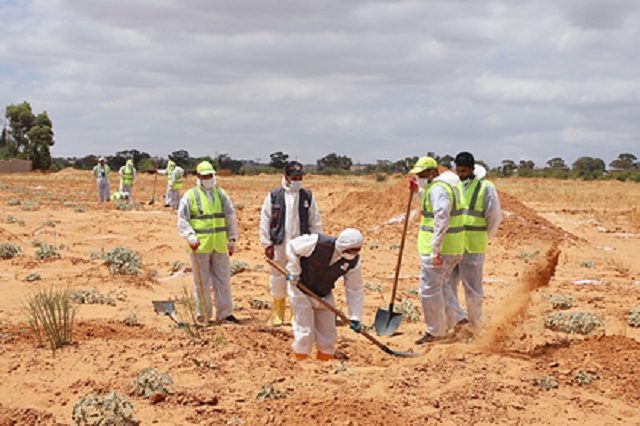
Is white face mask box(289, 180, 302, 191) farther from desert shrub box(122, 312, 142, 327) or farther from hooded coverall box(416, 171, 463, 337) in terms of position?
desert shrub box(122, 312, 142, 327)

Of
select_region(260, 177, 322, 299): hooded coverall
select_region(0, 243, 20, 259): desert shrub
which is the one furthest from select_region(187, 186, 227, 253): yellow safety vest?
select_region(0, 243, 20, 259): desert shrub

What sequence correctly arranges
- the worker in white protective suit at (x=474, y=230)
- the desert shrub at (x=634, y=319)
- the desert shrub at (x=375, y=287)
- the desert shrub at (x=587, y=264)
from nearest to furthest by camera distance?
1. the worker in white protective suit at (x=474, y=230)
2. the desert shrub at (x=634, y=319)
3. the desert shrub at (x=375, y=287)
4. the desert shrub at (x=587, y=264)

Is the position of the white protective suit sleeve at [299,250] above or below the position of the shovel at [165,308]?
above

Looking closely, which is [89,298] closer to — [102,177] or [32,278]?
[32,278]

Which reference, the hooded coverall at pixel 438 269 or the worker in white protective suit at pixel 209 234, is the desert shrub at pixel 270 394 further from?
the worker in white protective suit at pixel 209 234

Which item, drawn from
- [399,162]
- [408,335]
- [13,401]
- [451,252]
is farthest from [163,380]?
[399,162]

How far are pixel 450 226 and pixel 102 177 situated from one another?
21142 mm

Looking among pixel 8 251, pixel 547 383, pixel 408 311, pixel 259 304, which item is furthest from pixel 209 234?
pixel 8 251

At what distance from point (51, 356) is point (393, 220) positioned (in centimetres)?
1363

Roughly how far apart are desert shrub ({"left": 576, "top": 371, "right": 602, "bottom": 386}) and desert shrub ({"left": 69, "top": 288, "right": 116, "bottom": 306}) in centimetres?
646

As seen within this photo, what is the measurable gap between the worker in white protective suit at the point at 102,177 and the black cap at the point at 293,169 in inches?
720

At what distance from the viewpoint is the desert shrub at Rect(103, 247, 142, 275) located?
12.0 meters

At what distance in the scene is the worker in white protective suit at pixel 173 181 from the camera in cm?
2227

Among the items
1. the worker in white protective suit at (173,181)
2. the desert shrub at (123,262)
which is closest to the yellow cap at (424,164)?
the desert shrub at (123,262)
